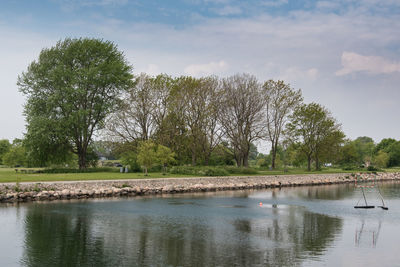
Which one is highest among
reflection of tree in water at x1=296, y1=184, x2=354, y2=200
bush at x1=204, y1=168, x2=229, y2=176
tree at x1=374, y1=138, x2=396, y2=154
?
tree at x1=374, y1=138, x2=396, y2=154

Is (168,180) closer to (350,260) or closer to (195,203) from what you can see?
(195,203)

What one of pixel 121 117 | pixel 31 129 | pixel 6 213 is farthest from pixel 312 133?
pixel 6 213

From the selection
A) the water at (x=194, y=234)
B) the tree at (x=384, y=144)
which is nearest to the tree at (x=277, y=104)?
the water at (x=194, y=234)

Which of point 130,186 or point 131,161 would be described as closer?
point 130,186

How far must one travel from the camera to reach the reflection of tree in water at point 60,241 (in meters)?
16.4

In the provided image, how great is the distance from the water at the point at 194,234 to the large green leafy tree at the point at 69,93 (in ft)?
86.5

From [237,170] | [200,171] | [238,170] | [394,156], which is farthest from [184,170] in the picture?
[394,156]

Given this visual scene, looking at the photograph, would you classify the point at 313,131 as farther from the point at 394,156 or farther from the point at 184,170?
the point at 394,156

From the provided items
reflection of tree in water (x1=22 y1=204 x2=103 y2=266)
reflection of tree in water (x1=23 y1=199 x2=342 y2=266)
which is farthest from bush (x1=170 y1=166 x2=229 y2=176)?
reflection of tree in water (x1=22 y1=204 x2=103 y2=266)

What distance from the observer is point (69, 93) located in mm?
56812

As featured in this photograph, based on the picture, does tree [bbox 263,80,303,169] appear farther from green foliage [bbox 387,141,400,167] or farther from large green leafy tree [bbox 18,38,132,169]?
green foliage [bbox 387,141,400,167]

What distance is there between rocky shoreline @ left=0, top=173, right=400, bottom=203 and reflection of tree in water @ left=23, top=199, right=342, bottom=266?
7001 mm

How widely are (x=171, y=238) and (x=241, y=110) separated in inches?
1860

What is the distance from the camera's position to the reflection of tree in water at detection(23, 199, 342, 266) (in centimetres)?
1670
